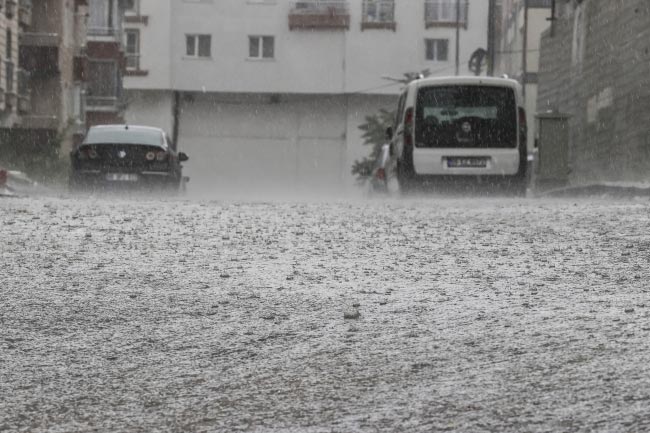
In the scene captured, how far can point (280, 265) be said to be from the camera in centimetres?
958

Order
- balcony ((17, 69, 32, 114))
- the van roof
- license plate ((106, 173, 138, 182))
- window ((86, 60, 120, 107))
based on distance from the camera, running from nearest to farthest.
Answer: the van roof → license plate ((106, 173, 138, 182)) → balcony ((17, 69, 32, 114)) → window ((86, 60, 120, 107))

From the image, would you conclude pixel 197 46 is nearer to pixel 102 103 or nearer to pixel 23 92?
pixel 102 103

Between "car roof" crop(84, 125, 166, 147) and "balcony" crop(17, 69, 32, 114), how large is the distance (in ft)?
70.9

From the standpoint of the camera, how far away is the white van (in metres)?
21.6

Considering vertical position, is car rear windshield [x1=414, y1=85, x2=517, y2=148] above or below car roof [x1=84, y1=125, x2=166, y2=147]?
above

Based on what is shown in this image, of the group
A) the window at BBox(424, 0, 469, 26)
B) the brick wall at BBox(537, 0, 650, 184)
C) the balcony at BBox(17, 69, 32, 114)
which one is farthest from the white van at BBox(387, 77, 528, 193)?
the window at BBox(424, 0, 469, 26)

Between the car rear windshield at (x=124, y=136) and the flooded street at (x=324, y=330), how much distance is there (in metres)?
11.4

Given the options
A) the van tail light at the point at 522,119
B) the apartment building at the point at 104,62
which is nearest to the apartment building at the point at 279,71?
the apartment building at the point at 104,62

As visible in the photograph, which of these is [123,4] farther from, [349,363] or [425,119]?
[349,363]

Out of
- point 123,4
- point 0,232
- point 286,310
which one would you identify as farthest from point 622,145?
point 123,4

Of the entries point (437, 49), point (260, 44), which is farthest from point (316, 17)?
point (437, 49)

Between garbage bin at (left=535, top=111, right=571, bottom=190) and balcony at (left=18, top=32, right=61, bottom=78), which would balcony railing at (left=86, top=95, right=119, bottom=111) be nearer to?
balcony at (left=18, top=32, right=61, bottom=78)

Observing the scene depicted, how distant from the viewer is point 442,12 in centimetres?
6719

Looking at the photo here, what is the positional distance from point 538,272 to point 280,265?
69.7 inches
